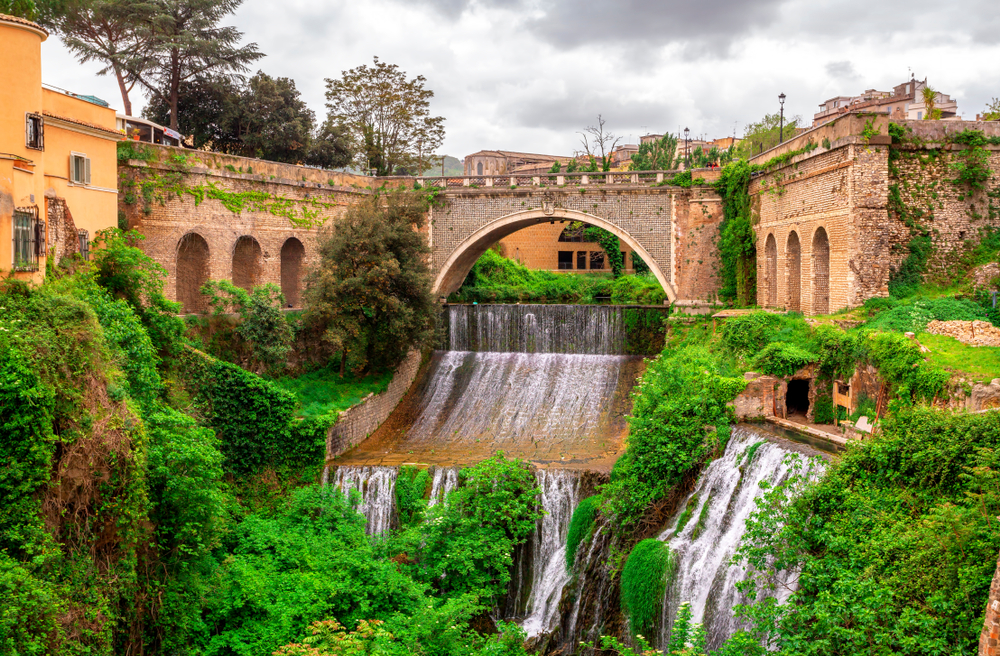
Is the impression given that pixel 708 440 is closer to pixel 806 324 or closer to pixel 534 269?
pixel 806 324

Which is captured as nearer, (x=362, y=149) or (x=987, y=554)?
(x=987, y=554)

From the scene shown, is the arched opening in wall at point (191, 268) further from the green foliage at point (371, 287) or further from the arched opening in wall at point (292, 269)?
the green foliage at point (371, 287)

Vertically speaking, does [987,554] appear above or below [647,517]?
above

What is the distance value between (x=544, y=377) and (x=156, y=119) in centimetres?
1718

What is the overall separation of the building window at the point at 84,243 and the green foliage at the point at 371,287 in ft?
16.7

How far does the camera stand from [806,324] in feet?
54.1

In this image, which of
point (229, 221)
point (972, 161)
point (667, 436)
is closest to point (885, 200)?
point (972, 161)

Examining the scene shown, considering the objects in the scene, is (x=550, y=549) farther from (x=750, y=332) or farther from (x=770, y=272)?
(x=770, y=272)

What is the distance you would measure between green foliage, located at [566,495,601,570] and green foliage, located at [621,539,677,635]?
2.17 meters

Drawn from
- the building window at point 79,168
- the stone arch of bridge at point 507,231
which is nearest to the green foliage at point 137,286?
the building window at point 79,168

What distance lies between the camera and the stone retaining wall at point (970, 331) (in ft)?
43.7

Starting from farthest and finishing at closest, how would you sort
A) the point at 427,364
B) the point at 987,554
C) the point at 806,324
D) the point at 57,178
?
the point at 427,364
the point at 806,324
the point at 57,178
the point at 987,554

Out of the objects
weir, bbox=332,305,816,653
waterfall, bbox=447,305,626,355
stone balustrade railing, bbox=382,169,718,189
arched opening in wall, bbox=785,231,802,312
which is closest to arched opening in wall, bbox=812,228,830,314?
arched opening in wall, bbox=785,231,802,312

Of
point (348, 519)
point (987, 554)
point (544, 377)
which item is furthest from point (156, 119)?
point (987, 554)
